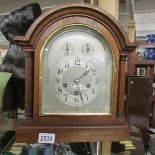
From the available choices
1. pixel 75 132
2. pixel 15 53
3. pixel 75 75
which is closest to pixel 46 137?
pixel 75 132

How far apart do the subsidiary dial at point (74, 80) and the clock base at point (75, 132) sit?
0.07 m

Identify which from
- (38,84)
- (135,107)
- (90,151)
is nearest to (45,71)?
(38,84)

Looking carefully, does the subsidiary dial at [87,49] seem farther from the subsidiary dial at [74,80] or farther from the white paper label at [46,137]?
the white paper label at [46,137]

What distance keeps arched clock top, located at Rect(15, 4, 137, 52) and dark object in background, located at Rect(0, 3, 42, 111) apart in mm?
139

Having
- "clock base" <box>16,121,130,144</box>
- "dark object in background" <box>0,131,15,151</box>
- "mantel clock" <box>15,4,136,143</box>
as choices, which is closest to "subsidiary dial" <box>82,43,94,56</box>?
"mantel clock" <box>15,4,136,143</box>

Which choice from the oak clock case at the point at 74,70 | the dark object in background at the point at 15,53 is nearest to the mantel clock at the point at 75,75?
the oak clock case at the point at 74,70

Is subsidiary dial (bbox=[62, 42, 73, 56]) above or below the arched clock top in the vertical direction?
below

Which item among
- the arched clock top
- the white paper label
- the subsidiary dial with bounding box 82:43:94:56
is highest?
the arched clock top

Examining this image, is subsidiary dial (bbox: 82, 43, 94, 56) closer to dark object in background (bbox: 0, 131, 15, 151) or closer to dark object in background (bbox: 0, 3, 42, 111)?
dark object in background (bbox: 0, 3, 42, 111)

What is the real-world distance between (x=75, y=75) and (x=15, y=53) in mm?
230

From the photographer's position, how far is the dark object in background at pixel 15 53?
2.37 ft

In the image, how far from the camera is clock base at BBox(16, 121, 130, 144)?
599 millimetres

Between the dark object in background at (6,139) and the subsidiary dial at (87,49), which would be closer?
the subsidiary dial at (87,49)

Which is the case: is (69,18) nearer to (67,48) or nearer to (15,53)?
(67,48)
